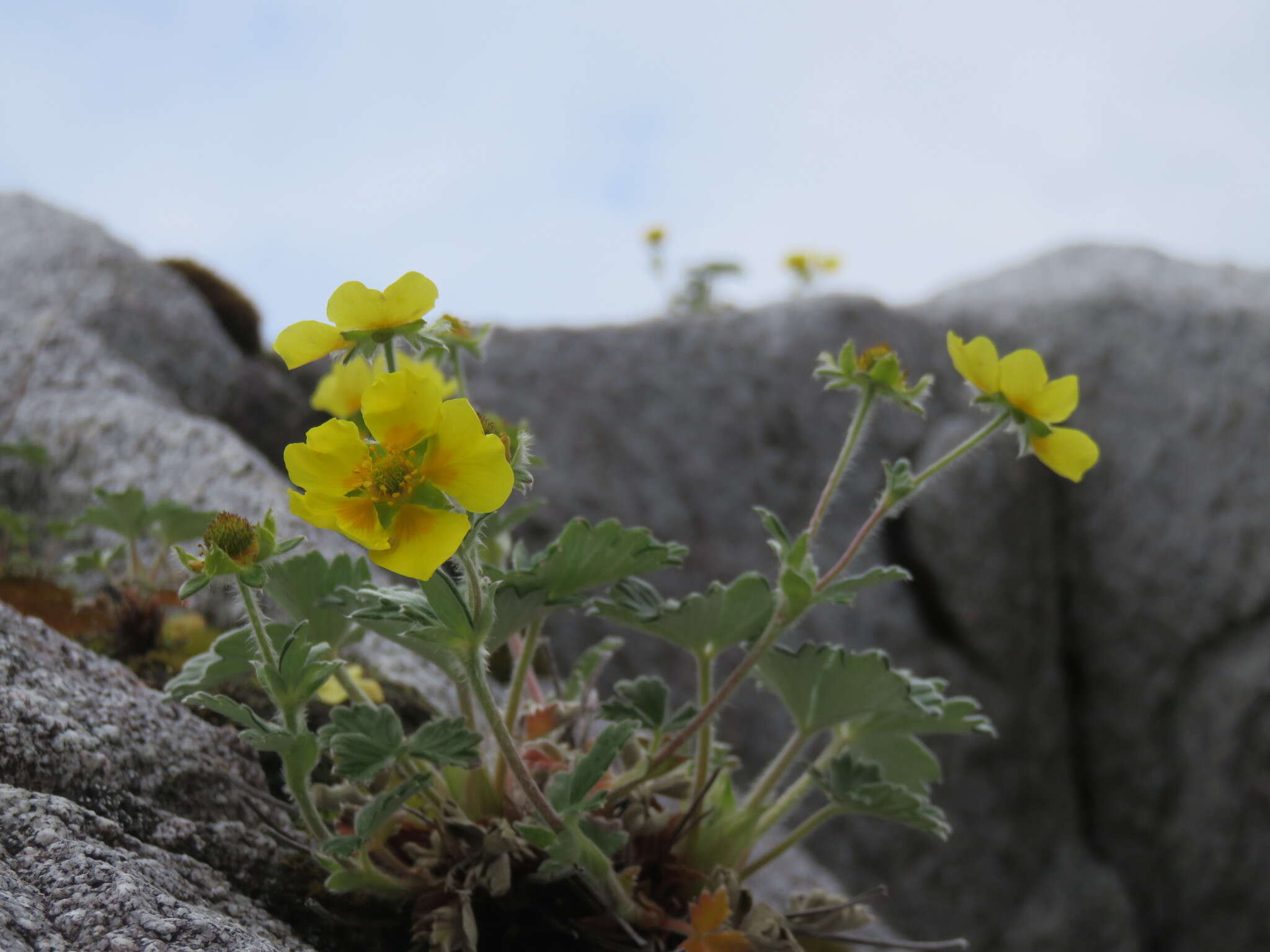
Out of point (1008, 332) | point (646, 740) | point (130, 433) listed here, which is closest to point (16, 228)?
point (130, 433)

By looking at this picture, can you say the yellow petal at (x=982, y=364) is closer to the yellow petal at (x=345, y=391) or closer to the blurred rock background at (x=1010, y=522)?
the yellow petal at (x=345, y=391)

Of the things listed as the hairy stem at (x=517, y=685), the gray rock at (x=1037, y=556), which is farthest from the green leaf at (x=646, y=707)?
the gray rock at (x=1037, y=556)

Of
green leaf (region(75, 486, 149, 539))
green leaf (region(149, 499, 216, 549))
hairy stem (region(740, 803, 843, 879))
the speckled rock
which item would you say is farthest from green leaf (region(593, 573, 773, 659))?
green leaf (region(75, 486, 149, 539))

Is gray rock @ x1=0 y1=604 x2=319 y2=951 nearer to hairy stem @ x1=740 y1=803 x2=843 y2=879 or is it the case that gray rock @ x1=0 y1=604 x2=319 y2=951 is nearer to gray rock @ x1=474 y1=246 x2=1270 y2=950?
hairy stem @ x1=740 y1=803 x2=843 y2=879

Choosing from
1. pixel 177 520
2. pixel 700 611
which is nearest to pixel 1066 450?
pixel 700 611

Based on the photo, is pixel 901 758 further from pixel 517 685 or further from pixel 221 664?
pixel 221 664

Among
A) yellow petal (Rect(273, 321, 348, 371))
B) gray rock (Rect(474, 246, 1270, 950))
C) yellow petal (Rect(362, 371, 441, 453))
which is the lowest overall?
gray rock (Rect(474, 246, 1270, 950))
